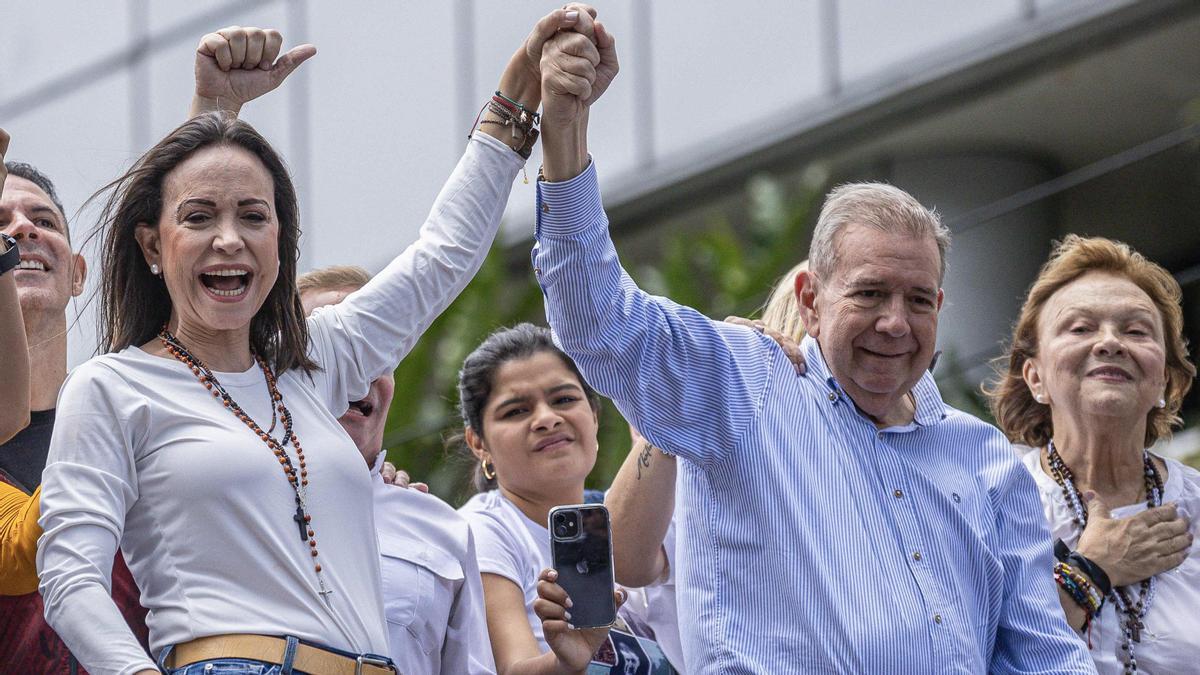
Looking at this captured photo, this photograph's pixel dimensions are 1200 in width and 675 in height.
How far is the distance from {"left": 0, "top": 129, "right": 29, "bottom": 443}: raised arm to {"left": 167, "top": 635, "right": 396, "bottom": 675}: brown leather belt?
2.49 feet

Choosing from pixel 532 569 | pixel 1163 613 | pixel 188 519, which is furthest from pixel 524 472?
pixel 1163 613

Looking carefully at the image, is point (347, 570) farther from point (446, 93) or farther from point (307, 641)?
point (446, 93)

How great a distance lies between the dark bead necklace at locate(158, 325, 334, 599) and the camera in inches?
131

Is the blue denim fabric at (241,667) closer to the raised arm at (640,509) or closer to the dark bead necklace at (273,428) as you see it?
the dark bead necklace at (273,428)

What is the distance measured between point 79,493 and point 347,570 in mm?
513

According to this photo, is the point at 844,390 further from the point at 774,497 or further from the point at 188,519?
the point at 188,519

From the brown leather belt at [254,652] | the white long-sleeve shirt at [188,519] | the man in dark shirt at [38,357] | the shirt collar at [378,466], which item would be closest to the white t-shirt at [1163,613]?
the shirt collar at [378,466]

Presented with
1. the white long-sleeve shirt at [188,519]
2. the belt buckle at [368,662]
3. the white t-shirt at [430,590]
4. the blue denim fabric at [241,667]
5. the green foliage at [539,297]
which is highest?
the white long-sleeve shirt at [188,519]

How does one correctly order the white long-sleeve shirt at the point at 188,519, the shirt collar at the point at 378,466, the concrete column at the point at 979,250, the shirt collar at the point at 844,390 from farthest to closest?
the concrete column at the point at 979,250
the shirt collar at the point at 378,466
the shirt collar at the point at 844,390
the white long-sleeve shirt at the point at 188,519

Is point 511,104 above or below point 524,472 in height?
above

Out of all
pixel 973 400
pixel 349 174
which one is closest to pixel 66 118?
pixel 349 174

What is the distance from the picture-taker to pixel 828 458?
389 centimetres

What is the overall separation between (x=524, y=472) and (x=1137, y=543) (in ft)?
5.29

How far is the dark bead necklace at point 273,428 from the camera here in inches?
131
